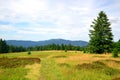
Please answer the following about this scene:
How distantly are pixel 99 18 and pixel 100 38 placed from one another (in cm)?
565

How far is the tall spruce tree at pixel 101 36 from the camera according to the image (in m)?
55.4

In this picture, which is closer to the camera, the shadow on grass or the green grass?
the green grass

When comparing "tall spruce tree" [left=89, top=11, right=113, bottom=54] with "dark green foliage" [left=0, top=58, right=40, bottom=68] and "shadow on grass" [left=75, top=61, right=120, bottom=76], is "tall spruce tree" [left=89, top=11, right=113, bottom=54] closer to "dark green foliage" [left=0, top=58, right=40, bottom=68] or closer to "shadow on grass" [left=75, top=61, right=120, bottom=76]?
"dark green foliage" [left=0, top=58, right=40, bottom=68]

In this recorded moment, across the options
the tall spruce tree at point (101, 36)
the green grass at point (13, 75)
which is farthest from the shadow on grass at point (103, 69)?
the tall spruce tree at point (101, 36)

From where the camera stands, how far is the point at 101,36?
5597 cm

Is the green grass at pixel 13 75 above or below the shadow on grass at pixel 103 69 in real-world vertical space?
below

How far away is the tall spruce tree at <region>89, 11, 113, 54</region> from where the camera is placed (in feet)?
182

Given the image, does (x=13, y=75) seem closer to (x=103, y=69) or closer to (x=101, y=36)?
(x=103, y=69)

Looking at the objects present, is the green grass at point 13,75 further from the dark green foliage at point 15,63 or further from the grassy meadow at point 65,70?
the dark green foliage at point 15,63

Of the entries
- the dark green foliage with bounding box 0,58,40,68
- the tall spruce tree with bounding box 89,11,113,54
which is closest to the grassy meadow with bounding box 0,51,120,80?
the dark green foliage with bounding box 0,58,40,68

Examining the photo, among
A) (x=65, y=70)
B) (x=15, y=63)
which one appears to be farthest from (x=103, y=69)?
(x=15, y=63)

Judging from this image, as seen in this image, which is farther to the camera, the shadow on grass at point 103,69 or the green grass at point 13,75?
the shadow on grass at point 103,69

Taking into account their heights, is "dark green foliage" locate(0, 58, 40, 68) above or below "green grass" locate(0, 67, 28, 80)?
above

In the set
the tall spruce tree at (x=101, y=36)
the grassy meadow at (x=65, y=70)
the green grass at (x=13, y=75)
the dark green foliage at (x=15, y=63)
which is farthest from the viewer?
the tall spruce tree at (x=101, y=36)
